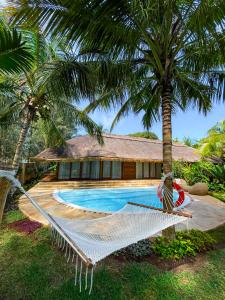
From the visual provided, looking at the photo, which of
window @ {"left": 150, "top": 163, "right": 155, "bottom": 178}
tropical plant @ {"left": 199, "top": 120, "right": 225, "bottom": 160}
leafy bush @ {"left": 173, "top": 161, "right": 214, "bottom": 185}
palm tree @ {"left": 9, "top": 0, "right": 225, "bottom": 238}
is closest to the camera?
palm tree @ {"left": 9, "top": 0, "right": 225, "bottom": 238}

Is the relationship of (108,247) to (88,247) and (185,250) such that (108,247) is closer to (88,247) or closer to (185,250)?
(88,247)

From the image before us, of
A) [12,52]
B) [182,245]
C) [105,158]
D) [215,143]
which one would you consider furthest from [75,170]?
[12,52]

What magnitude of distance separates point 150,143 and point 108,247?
16621 mm

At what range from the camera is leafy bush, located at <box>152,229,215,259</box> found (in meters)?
3.88

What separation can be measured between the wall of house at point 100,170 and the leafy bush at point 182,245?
10.6 m

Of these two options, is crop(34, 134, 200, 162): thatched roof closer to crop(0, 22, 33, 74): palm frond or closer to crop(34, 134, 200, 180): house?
crop(34, 134, 200, 180): house

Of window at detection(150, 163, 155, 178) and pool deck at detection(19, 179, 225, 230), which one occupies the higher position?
window at detection(150, 163, 155, 178)

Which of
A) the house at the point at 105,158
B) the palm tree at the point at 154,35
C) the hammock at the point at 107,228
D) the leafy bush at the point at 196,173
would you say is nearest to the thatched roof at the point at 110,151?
the house at the point at 105,158

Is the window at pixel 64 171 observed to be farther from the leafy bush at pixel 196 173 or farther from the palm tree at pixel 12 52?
the palm tree at pixel 12 52

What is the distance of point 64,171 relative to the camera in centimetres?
1412

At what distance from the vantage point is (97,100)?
553 centimetres

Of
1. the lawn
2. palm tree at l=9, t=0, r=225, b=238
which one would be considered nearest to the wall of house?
palm tree at l=9, t=0, r=225, b=238

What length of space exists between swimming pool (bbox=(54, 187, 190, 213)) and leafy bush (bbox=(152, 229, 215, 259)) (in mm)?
3940

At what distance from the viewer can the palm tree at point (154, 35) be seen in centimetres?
298
